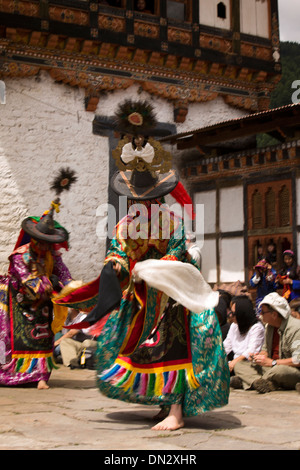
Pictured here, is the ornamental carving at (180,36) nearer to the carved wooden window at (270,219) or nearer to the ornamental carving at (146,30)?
the ornamental carving at (146,30)

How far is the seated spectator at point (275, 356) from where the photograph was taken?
6145 mm

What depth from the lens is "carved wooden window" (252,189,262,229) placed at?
12375 millimetres

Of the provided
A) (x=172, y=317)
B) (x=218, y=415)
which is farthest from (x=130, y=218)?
(x=218, y=415)

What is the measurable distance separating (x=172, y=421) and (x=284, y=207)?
824 cm

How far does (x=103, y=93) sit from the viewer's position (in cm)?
1303

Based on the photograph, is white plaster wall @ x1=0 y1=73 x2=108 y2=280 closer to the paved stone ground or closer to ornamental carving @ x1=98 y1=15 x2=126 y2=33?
ornamental carving @ x1=98 y1=15 x2=126 y2=33

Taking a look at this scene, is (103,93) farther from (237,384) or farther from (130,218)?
(130,218)

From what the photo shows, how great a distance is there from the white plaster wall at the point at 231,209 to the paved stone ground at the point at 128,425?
6885mm

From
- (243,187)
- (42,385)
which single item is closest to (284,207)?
(243,187)

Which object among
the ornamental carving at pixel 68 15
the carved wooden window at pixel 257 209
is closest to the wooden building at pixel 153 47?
the ornamental carving at pixel 68 15

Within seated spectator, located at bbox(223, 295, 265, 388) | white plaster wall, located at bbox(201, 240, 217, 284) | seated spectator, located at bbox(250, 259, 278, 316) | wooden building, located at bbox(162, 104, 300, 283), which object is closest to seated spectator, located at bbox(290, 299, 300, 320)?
seated spectator, located at bbox(223, 295, 265, 388)

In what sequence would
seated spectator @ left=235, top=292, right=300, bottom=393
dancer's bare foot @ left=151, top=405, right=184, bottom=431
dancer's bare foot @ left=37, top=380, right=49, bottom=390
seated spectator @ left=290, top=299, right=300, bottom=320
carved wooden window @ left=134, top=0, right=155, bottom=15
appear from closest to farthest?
dancer's bare foot @ left=151, top=405, right=184, bottom=431, seated spectator @ left=235, top=292, right=300, bottom=393, dancer's bare foot @ left=37, top=380, right=49, bottom=390, seated spectator @ left=290, top=299, right=300, bottom=320, carved wooden window @ left=134, top=0, right=155, bottom=15

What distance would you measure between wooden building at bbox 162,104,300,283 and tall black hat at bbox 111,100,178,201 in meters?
6.33

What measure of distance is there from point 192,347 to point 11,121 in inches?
348
